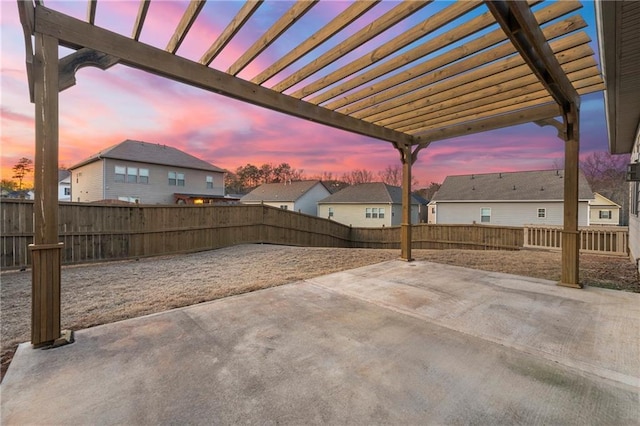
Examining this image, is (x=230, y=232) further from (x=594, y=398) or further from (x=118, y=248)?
(x=594, y=398)

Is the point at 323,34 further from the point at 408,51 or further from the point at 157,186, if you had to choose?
the point at 157,186

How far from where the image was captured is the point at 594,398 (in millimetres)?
1828

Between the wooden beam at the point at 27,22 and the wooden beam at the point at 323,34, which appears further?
the wooden beam at the point at 323,34

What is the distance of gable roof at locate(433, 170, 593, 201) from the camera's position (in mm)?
16281

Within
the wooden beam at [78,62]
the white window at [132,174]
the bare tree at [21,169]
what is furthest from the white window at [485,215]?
the bare tree at [21,169]

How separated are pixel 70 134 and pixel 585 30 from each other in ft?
52.4

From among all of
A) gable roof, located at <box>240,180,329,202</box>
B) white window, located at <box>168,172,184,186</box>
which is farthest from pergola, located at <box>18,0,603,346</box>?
gable roof, located at <box>240,180,329,202</box>

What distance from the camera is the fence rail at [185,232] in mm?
5570

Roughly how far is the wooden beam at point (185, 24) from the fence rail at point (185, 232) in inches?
205

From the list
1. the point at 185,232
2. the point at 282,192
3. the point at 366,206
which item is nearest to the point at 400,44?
the point at 185,232

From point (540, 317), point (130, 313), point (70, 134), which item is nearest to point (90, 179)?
point (70, 134)

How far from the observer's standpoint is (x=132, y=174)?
17.1 metres

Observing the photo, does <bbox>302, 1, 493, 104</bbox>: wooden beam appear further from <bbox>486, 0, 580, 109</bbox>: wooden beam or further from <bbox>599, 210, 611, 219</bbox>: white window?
<bbox>599, 210, 611, 219</bbox>: white window

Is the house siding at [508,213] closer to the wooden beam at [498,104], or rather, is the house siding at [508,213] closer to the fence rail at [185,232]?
the fence rail at [185,232]
